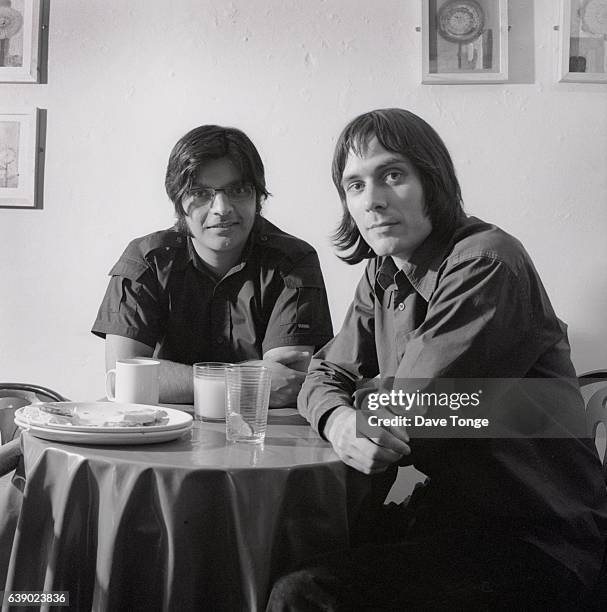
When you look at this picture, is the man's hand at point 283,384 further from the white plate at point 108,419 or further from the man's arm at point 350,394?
the white plate at point 108,419

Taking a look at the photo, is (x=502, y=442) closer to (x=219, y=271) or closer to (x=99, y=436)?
(x=99, y=436)

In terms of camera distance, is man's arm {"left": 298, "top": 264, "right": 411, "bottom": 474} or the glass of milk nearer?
man's arm {"left": 298, "top": 264, "right": 411, "bottom": 474}

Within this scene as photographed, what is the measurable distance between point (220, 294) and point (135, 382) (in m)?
0.50

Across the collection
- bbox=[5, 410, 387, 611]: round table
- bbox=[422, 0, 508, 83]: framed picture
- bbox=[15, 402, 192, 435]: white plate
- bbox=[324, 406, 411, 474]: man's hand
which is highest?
bbox=[422, 0, 508, 83]: framed picture

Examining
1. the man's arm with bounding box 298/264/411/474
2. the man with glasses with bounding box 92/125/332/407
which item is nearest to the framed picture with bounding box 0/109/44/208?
the man with glasses with bounding box 92/125/332/407

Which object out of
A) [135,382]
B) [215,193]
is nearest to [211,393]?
[135,382]

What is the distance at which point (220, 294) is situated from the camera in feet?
5.55

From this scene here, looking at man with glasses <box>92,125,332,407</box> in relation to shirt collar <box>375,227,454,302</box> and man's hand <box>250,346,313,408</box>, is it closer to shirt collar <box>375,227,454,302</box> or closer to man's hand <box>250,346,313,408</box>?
man's hand <box>250,346,313,408</box>

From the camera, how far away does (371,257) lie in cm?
138

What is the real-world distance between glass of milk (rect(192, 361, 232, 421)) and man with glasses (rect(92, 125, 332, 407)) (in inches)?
17.6

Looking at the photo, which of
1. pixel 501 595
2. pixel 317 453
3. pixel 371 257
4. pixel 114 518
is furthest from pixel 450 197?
pixel 114 518

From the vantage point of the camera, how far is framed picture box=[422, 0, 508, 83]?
1.67 meters

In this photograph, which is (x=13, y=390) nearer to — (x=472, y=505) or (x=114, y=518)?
(x=114, y=518)

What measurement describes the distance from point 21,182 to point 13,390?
0.54m
